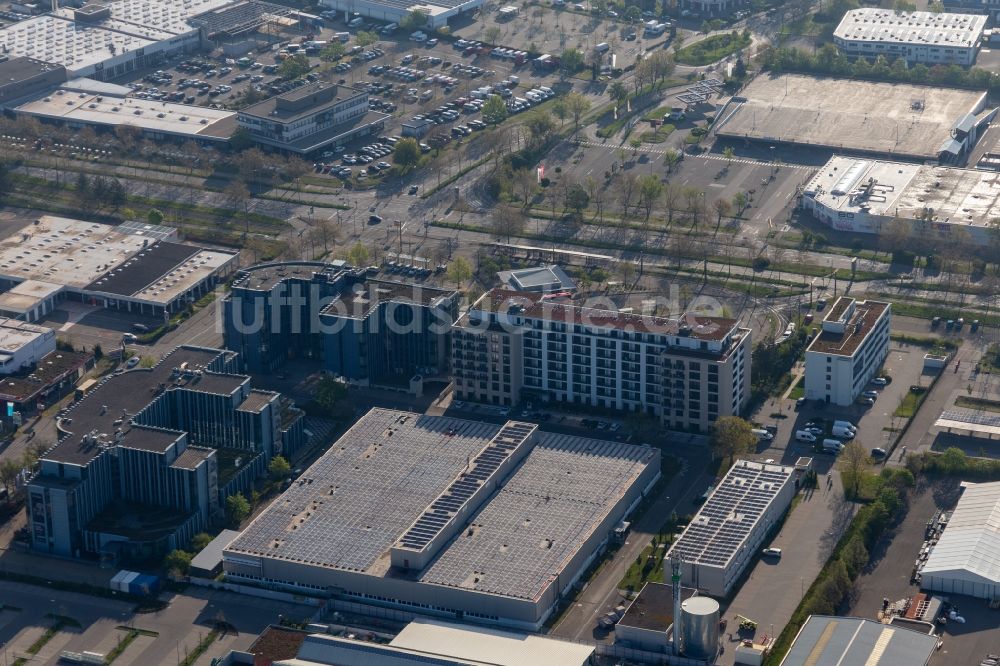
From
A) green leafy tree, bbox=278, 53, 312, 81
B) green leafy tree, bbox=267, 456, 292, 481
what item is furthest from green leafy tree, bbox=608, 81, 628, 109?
green leafy tree, bbox=267, 456, 292, 481

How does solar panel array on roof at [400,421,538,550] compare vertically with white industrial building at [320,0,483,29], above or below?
above

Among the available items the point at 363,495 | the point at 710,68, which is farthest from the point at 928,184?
the point at 363,495

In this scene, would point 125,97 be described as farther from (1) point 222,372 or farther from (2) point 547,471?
(2) point 547,471

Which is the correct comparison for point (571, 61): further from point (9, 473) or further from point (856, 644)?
point (856, 644)

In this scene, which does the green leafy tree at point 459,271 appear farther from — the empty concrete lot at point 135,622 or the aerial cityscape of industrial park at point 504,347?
the empty concrete lot at point 135,622

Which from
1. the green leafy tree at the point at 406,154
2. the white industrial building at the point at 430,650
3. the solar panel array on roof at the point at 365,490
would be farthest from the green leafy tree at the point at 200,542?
the green leafy tree at the point at 406,154

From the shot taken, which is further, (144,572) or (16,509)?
A: (16,509)

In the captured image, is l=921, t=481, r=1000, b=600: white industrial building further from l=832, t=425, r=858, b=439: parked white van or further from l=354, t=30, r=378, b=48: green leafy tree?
l=354, t=30, r=378, b=48: green leafy tree
